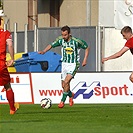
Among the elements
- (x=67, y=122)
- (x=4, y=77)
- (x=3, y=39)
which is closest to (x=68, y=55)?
(x=4, y=77)

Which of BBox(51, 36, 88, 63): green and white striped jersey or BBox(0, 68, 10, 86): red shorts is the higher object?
BBox(51, 36, 88, 63): green and white striped jersey

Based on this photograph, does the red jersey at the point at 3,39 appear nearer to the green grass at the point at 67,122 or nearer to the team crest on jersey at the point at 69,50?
the green grass at the point at 67,122

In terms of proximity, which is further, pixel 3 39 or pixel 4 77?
pixel 4 77

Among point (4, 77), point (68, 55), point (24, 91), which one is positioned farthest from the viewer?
point (24, 91)

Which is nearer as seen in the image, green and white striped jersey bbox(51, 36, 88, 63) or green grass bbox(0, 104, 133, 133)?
green grass bbox(0, 104, 133, 133)

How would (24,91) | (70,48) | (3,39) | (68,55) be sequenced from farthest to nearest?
(24,91), (68,55), (70,48), (3,39)

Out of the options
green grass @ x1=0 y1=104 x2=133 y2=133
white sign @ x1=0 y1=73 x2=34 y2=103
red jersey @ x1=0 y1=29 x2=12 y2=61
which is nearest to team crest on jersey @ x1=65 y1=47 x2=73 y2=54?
green grass @ x1=0 y1=104 x2=133 y2=133

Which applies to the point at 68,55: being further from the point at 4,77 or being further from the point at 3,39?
the point at 3,39

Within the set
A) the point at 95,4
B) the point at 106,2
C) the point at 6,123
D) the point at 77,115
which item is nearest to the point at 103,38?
the point at 106,2

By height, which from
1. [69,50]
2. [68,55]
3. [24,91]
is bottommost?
[24,91]

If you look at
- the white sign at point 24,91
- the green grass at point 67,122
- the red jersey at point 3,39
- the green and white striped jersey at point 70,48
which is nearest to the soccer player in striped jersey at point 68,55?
the green and white striped jersey at point 70,48

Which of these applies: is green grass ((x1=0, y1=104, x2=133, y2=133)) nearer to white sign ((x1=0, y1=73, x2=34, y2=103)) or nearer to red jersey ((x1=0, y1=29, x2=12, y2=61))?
red jersey ((x1=0, y1=29, x2=12, y2=61))

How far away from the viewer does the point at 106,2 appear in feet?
124

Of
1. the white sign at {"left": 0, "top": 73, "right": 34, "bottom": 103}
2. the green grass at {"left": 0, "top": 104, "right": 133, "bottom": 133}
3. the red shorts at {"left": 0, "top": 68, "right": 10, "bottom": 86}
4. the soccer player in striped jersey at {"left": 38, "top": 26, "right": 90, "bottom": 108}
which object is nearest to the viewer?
the green grass at {"left": 0, "top": 104, "right": 133, "bottom": 133}
